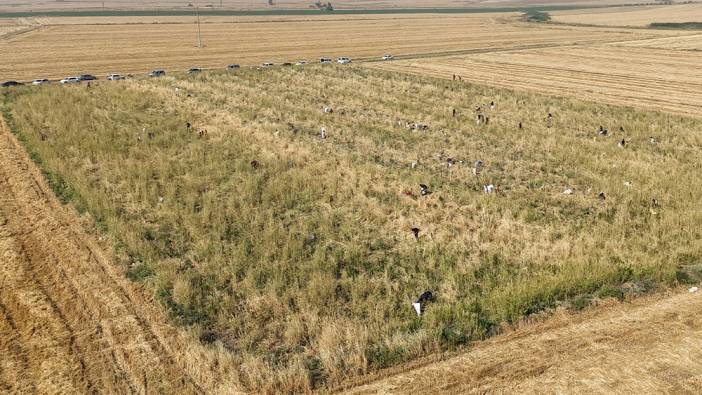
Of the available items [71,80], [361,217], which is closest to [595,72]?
[361,217]

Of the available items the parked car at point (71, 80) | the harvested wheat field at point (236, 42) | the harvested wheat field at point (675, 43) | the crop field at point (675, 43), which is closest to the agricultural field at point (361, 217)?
the parked car at point (71, 80)

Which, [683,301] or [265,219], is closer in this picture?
[683,301]

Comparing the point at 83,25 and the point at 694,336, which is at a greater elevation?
the point at 83,25

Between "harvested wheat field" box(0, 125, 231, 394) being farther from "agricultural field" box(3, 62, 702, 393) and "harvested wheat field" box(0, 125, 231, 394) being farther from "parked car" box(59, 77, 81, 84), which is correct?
"parked car" box(59, 77, 81, 84)

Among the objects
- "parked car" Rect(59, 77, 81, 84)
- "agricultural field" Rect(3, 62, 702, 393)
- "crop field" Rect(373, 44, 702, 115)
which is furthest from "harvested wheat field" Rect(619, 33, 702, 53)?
"parked car" Rect(59, 77, 81, 84)

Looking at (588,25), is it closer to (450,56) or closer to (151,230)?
(450,56)

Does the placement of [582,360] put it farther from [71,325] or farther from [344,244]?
[71,325]

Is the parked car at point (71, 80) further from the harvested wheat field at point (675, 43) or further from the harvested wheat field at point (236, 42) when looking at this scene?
the harvested wheat field at point (675, 43)

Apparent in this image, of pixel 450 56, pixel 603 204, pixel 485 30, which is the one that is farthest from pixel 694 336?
pixel 485 30
